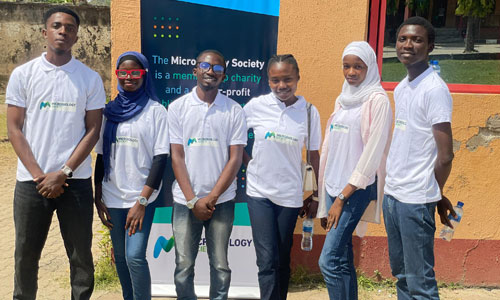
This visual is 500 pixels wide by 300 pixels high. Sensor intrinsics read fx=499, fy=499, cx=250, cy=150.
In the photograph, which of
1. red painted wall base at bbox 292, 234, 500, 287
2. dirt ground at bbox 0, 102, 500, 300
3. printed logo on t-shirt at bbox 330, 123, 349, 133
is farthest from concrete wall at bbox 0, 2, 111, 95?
printed logo on t-shirt at bbox 330, 123, 349, 133

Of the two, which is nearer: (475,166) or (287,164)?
(287,164)

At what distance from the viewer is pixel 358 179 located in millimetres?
2924

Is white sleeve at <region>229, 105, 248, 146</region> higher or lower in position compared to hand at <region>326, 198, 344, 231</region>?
higher

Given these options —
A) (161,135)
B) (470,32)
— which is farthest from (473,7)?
→ (161,135)

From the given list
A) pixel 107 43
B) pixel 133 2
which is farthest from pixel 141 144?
pixel 107 43

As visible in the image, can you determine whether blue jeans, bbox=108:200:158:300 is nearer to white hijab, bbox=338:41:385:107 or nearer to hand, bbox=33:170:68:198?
hand, bbox=33:170:68:198

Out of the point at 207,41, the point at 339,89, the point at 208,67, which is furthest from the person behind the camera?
the point at 339,89

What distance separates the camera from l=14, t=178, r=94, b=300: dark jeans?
3018 mm

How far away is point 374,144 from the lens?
2.90 metres

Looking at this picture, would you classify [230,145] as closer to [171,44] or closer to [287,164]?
[287,164]

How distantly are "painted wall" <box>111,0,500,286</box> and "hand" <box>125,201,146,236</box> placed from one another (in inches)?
61.1

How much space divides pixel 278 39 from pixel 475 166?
1.95 metres

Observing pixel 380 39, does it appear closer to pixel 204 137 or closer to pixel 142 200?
pixel 204 137

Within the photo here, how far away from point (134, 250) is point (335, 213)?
1.25 meters
